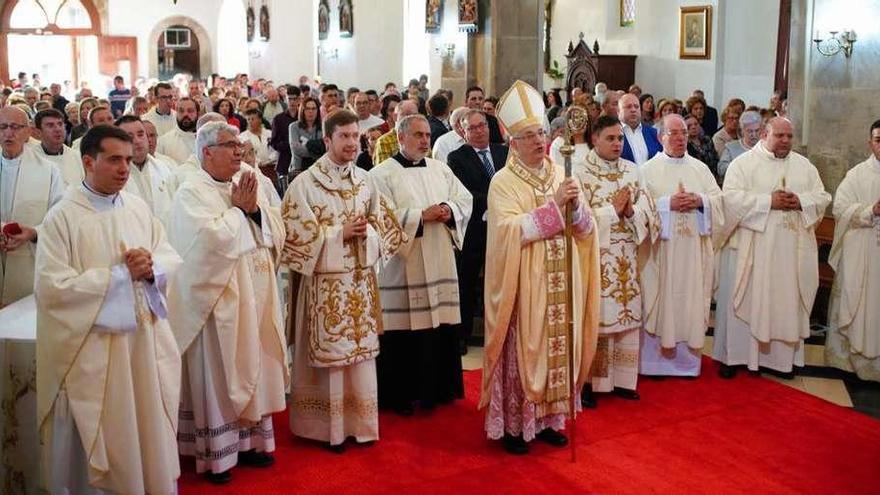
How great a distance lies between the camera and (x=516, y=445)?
18.3 feet

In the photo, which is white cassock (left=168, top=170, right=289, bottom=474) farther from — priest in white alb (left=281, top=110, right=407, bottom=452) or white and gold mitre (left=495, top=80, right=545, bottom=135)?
white and gold mitre (left=495, top=80, right=545, bottom=135)

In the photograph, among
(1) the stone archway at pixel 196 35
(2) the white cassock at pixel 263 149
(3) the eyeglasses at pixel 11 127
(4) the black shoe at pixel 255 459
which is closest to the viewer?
(4) the black shoe at pixel 255 459

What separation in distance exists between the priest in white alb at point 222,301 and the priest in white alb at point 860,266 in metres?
4.19

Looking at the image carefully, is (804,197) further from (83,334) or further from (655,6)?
(655,6)

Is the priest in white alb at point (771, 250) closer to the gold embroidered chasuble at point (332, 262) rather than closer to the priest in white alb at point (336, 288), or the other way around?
the priest in white alb at point (336, 288)

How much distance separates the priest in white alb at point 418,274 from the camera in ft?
20.0

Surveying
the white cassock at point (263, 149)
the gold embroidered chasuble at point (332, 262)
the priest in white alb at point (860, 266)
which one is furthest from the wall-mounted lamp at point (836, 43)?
the white cassock at point (263, 149)

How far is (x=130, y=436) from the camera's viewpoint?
13.8 ft

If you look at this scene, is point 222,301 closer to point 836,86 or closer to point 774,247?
point 774,247

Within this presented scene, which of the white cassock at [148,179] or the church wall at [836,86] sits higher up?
the church wall at [836,86]

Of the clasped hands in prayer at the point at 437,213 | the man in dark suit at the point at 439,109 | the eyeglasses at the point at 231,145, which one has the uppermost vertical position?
the man in dark suit at the point at 439,109

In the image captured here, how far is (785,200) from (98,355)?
15.6 ft

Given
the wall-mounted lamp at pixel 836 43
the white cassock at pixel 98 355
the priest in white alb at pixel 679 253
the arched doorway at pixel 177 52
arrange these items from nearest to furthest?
1. the white cassock at pixel 98 355
2. the priest in white alb at pixel 679 253
3. the wall-mounted lamp at pixel 836 43
4. the arched doorway at pixel 177 52

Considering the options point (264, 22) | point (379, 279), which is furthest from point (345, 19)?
point (379, 279)
